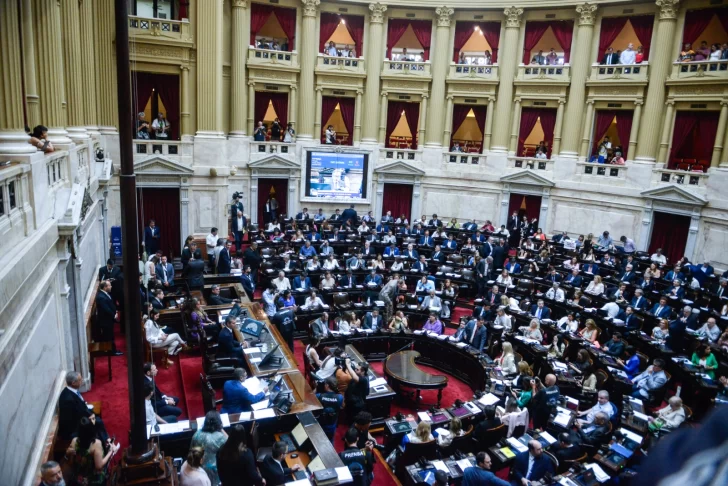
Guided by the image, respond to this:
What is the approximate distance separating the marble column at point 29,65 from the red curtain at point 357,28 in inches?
703

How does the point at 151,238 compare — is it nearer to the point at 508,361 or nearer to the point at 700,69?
the point at 508,361

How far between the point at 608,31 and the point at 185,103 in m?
17.8

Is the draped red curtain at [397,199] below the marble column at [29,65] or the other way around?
below

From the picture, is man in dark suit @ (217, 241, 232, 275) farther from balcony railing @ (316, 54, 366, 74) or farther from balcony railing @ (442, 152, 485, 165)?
balcony railing @ (442, 152, 485, 165)

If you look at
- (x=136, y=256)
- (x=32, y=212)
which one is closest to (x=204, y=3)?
(x=32, y=212)

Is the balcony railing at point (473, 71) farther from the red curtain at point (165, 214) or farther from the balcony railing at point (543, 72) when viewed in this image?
the red curtain at point (165, 214)

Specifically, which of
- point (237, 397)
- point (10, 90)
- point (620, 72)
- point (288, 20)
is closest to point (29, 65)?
point (10, 90)

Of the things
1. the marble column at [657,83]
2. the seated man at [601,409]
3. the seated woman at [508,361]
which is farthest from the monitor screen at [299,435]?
the marble column at [657,83]

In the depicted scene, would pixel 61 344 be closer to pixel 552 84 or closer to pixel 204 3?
pixel 204 3

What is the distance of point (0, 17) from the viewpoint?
6.73 meters

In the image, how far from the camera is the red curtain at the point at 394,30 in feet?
82.3

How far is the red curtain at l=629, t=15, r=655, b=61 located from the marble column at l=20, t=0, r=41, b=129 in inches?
Result: 863

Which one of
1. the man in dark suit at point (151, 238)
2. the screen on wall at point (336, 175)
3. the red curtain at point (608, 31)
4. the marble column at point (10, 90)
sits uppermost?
the red curtain at point (608, 31)

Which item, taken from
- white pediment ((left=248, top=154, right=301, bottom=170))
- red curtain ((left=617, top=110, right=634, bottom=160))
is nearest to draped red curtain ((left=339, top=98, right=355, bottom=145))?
white pediment ((left=248, top=154, right=301, bottom=170))
